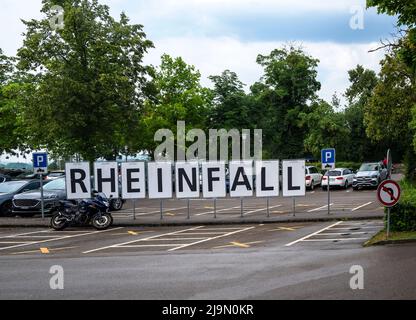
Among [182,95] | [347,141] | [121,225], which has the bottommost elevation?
[121,225]

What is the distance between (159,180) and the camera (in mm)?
22016

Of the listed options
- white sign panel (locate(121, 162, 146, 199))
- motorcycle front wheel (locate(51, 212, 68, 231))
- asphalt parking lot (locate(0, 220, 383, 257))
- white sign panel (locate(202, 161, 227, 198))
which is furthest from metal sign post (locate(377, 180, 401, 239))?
motorcycle front wheel (locate(51, 212, 68, 231))

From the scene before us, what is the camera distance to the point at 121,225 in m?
21.4

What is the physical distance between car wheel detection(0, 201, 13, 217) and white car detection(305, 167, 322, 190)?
22.0 m

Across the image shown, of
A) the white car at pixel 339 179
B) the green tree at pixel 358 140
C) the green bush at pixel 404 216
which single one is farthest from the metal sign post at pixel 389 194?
the green tree at pixel 358 140

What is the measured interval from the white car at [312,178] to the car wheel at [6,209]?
868 inches

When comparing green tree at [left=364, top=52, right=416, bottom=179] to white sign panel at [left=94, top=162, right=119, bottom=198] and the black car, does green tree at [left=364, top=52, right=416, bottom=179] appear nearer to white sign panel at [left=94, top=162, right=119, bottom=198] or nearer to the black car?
white sign panel at [left=94, top=162, right=119, bottom=198]

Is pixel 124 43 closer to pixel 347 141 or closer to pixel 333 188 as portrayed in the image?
pixel 333 188

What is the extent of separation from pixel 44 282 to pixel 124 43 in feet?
80.5

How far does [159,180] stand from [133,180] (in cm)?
103

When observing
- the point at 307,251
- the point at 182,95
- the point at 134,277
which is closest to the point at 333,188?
the point at 182,95

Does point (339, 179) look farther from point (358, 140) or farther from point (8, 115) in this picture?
point (8, 115)

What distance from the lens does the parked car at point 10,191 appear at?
26250 mm

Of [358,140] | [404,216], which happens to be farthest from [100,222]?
[358,140]
